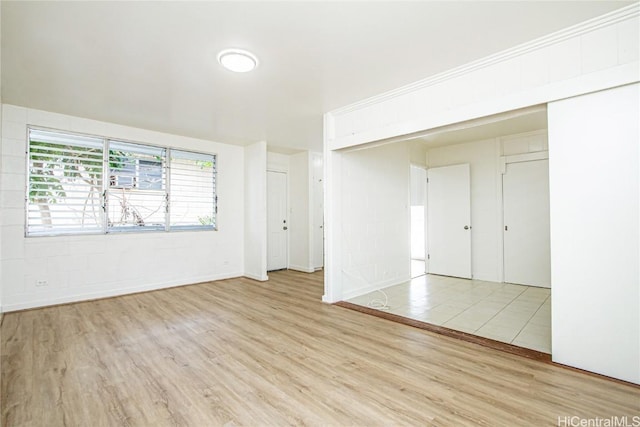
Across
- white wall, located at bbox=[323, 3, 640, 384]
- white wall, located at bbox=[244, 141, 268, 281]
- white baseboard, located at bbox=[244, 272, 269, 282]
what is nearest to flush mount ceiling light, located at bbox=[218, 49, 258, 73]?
white wall, located at bbox=[323, 3, 640, 384]

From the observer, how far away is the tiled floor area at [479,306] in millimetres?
2924

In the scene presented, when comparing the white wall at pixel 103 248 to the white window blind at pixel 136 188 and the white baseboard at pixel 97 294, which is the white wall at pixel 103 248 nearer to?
the white baseboard at pixel 97 294

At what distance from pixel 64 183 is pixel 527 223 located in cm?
726

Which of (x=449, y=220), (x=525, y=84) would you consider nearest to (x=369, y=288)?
(x=449, y=220)

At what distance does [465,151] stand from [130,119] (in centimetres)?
588

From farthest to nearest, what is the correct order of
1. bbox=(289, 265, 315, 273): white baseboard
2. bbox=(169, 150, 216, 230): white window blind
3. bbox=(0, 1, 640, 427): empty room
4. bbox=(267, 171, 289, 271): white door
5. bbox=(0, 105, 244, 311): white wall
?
bbox=(267, 171, 289, 271): white door → bbox=(289, 265, 315, 273): white baseboard → bbox=(169, 150, 216, 230): white window blind → bbox=(0, 105, 244, 311): white wall → bbox=(0, 1, 640, 427): empty room

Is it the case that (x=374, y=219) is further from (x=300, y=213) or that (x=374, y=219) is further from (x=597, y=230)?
(x=597, y=230)

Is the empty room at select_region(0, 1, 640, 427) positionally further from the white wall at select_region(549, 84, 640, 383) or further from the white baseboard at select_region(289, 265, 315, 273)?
the white baseboard at select_region(289, 265, 315, 273)

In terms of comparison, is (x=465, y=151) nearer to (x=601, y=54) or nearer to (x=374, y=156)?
(x=374, y=156)

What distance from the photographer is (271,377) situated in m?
2.15

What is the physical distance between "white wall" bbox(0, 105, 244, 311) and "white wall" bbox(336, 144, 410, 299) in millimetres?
2643

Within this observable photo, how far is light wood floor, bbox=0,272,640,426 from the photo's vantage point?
173 centimetres

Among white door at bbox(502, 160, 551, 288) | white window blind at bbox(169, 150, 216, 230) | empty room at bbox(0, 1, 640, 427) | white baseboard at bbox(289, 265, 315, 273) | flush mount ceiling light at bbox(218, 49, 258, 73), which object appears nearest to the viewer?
empty room at bbox(0, 1, 640, 427)

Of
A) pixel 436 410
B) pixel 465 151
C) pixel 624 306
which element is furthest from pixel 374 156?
pixel 436 410
